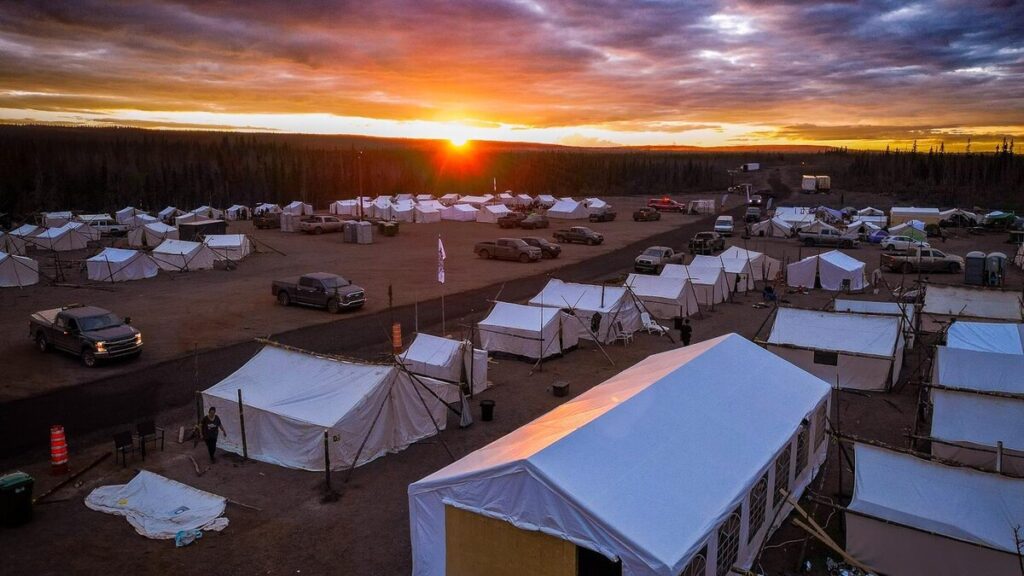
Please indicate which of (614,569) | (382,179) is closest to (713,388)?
(614,569)

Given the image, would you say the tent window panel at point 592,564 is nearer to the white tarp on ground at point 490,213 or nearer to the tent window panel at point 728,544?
the tent window panel at point 728,544

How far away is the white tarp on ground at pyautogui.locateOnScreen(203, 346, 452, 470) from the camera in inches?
516

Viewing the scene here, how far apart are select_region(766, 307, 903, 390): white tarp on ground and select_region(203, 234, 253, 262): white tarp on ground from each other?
3171 centimetres

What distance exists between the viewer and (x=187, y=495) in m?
11.6

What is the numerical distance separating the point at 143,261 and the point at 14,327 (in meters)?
10.6

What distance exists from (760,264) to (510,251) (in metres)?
14.7

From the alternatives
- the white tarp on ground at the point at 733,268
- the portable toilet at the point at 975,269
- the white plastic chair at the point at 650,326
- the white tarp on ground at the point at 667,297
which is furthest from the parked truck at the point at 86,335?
the portable toilet at the point at 975,269

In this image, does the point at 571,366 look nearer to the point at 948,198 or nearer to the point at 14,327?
the point at 14,327

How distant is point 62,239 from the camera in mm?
45000

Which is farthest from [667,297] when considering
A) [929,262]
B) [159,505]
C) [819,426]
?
[929,262]

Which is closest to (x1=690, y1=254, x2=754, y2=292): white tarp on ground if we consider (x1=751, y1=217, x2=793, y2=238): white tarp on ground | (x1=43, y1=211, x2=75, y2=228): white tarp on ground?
(x1=751, y1=217, x2=793, y2=238): white tarp on ground

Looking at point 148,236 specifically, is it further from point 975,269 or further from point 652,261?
point 975,269

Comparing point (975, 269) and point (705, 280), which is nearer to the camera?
point (705, 280)

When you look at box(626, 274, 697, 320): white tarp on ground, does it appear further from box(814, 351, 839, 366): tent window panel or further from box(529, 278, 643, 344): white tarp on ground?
Answer: box(814, 351, 839, 366): tent window panel
